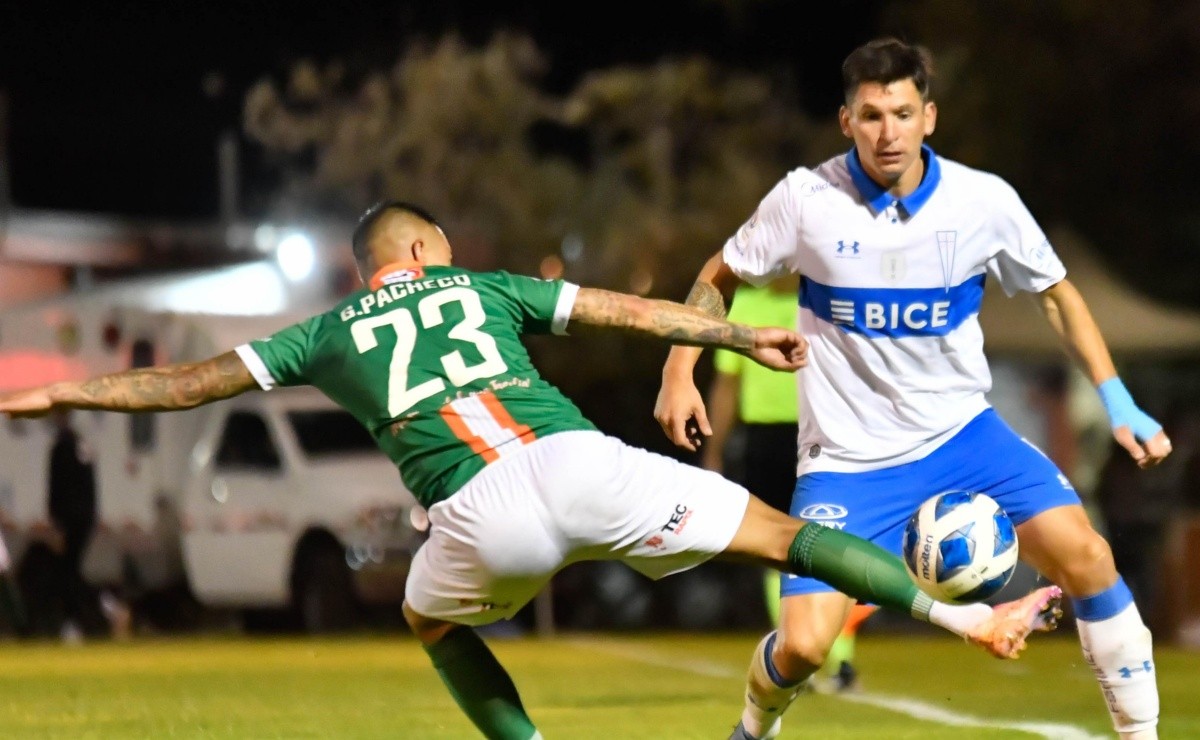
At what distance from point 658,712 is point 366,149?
1160 inches

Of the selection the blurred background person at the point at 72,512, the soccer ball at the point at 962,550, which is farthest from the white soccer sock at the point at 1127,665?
the blurred background person at the point at 72,512

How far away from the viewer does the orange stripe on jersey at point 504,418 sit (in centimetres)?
577

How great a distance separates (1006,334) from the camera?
18.5m

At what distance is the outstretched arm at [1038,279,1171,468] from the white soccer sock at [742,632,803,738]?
1285 mm

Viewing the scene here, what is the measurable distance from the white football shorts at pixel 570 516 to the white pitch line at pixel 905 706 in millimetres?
2827

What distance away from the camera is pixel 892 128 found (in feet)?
21.8

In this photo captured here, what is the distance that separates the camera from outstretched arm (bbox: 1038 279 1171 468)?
6.54 meters

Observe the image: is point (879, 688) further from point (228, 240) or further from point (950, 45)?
point (950, 45)

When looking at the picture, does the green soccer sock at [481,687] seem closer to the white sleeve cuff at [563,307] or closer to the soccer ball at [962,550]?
the white sleeve cuff at [563,307]

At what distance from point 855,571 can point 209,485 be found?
1167cm

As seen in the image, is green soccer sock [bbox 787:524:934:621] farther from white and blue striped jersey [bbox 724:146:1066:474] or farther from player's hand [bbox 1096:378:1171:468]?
player's hand [bbox 1096:378:1171:468]

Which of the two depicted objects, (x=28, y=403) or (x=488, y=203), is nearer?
(x=28, y=403)

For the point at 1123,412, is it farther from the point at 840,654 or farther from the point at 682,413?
the point at 840,654

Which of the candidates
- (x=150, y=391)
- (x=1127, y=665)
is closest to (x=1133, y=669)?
(x=1127, y=665)
